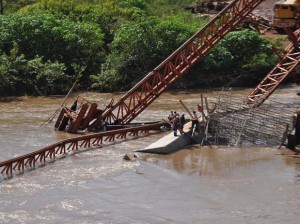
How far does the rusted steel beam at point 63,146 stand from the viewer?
24570 millimetres

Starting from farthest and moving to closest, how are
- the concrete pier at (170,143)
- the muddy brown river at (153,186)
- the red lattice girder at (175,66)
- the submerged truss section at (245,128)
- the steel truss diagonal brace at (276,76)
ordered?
the steel truss diagonal brace at (276,76) < the red lattice girder at (175,66) < the submerged truss section at (245,128) < the concrete pier at (170,143) < the muddy brown river at (153,186)

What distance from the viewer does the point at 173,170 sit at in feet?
82.3

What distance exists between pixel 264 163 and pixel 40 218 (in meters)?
9.87

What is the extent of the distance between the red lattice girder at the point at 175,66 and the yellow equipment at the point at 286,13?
2324mm

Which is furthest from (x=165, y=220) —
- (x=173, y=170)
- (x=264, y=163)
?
(x=264, y=163)

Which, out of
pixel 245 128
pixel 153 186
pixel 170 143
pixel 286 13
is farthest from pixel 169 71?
Result: pixel 153 186

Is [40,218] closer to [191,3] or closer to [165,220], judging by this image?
[165,220]

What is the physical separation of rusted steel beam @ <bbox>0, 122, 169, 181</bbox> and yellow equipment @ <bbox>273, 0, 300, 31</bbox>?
26.1ft

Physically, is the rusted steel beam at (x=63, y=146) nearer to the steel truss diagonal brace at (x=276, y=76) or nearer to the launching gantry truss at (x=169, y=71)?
the launching gantry truss at (x=169, y=71)

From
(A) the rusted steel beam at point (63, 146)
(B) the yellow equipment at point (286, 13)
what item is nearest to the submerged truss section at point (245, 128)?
(A) the rusted steel beam at point (63, 146)

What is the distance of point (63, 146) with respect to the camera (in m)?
27.0

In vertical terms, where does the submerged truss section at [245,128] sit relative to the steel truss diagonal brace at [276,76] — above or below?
below

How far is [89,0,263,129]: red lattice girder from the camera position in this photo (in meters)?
32.4

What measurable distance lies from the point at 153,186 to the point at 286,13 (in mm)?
14443
